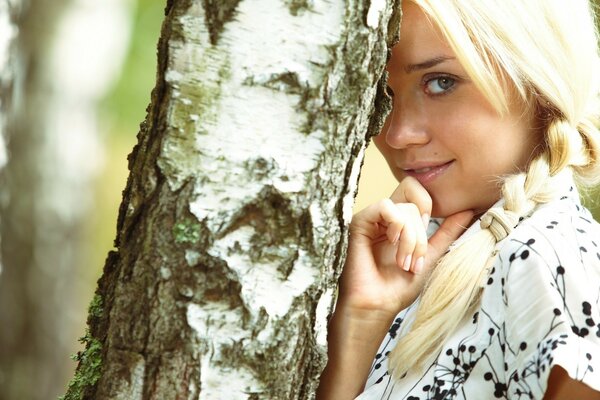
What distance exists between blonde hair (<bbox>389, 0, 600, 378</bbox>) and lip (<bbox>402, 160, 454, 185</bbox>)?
0.50 ft

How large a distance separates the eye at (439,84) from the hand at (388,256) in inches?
9.7

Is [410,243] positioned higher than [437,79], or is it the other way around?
[437,79]

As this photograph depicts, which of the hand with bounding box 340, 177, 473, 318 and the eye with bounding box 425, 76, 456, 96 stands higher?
the eye with bounding box 425, 76, 456, 96

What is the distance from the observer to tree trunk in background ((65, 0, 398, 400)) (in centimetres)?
147

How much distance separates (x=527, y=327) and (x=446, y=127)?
0.60 m

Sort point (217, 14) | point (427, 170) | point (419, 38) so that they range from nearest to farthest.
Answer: point (217, 14)
point (419, 38)
point (427, 170)

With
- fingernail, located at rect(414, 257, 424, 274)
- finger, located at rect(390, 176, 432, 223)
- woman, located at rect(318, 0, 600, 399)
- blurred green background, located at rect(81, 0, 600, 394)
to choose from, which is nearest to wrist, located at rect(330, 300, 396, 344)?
woman, located at rect(318, 0, 600, 399)

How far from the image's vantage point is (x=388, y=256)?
1.99m

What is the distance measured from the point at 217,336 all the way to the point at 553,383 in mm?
633

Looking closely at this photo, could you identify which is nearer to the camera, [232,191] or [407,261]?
[232,191]

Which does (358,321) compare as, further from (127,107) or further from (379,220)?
(127,107)

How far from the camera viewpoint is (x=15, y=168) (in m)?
5.49

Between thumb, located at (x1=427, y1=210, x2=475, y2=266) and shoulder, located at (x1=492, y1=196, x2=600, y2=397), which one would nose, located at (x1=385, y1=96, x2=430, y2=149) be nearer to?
thumb, located at (x1=427, y1=210, x2=475, y2=266)

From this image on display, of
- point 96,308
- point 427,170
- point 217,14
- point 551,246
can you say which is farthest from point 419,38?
point 96,308
